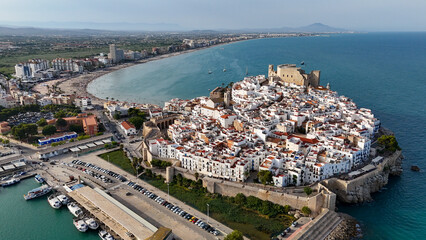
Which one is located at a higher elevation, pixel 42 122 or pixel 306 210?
pixel 42 122

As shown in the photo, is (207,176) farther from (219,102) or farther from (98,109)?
(98,109)

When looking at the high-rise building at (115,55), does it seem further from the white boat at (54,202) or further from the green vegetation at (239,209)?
the green vegetation at (239,209)

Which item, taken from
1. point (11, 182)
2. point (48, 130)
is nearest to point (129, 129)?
point (48, 130)

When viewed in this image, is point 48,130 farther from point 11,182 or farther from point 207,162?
point 207,162

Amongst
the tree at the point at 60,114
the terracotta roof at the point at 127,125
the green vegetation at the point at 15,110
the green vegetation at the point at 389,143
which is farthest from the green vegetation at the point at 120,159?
the green vegetation at the point at 389,143

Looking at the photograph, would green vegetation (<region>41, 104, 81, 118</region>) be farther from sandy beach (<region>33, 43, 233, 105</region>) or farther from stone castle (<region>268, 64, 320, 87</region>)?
stone castle (<region>268, 64, 320, 87</region>)

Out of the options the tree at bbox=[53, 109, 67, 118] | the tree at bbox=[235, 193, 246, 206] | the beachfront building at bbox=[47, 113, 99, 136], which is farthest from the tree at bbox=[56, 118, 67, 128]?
the tree at bbox=[235, 193, 246, 206]
